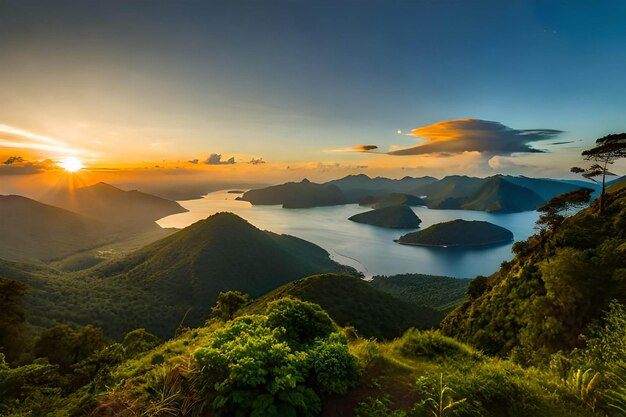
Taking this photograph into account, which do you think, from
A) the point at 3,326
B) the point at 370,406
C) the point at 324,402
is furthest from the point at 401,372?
the point at 3,326

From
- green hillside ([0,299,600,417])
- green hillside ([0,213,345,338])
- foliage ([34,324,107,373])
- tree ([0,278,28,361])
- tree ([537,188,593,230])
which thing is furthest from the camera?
green hillside ([0,213,345,338])

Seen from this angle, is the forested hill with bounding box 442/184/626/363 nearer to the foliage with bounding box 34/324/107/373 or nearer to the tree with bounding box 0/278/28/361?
the foliage with bounding box 34/324/107/373

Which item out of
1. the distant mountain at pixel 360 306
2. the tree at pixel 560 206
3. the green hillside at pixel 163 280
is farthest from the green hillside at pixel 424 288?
the tree at pixel 560 206

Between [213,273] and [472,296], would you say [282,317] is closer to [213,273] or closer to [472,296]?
[472,296]

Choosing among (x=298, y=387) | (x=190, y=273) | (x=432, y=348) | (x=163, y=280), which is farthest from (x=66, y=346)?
(x=190, y=273)

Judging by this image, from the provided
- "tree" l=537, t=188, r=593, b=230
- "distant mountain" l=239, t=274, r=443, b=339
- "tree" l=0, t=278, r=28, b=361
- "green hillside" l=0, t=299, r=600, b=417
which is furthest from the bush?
"distant mountain" l=239, t=274, r=443, b=339

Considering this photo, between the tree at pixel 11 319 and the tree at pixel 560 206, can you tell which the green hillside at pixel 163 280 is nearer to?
the tree at pixel 11 319
